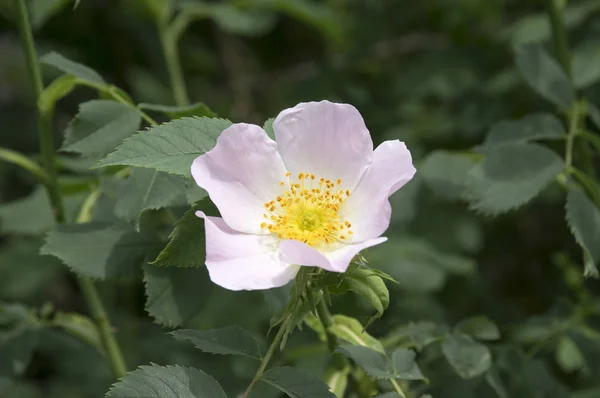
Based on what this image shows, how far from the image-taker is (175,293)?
3.84 feet

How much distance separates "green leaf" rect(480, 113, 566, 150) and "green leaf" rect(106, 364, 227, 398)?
0.74 m

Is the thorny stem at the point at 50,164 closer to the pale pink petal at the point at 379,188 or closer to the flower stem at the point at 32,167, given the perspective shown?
the flower stem at the point at 32,167

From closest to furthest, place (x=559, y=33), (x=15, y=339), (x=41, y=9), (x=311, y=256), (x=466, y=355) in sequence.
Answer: (x=311, y=256) < (x=466, y=355) < (x=15, y=339) < (x=559, y=33) < (x=41, y=9)

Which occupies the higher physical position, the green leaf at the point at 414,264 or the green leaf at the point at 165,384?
the green leaf at the point at 165,384

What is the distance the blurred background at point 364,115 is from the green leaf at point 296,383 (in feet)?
1.65

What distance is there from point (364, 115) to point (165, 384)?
62.9 inches

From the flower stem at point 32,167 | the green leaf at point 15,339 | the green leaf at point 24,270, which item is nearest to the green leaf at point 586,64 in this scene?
the flower stem at point 32,167

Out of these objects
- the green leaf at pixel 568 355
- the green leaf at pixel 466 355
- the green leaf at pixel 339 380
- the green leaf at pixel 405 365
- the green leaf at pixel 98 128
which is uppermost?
the green leaf at pixel 98 128

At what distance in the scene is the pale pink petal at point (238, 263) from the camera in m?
0.91

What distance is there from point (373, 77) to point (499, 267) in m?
0.86

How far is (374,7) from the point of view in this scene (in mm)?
2754

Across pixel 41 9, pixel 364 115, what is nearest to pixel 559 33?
pixel 364 115

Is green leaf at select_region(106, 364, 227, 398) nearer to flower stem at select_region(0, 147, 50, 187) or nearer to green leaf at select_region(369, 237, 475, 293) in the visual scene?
flower stem at select_region(0, 147, 50, 187)

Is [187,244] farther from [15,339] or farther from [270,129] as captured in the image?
[15,339]
